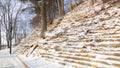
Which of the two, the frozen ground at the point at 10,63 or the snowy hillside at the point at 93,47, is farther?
the frozen ground at the point at 10,63

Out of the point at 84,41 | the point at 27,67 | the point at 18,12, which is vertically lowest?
the point at 27,67

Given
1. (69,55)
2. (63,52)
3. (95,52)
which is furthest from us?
(63,52)

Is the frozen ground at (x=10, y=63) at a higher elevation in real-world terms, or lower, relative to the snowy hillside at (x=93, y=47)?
lower

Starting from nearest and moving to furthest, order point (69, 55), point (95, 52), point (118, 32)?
point (95, 52) → point (118, 32) → point (69, 55)

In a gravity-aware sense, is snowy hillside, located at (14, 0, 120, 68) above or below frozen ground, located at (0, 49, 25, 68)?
above

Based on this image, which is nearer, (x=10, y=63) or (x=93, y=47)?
(x=93, y=47)

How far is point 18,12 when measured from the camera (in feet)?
82.9

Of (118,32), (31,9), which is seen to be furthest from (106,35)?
(31,9)

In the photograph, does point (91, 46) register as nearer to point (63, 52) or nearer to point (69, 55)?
point (69, 55)

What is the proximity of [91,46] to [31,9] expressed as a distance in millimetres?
17268

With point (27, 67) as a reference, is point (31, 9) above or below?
above

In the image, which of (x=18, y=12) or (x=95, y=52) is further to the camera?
(x=18, y=12)

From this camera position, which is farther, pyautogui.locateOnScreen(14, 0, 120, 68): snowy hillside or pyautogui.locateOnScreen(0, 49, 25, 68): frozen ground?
pyautogui.locateOnScreen(0, 49, 25, 68): frozen ground

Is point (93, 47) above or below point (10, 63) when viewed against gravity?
above
